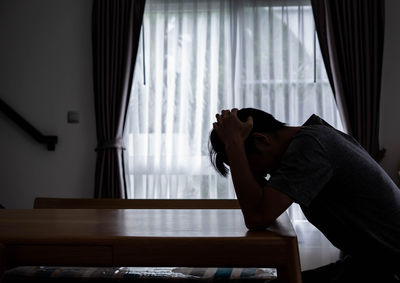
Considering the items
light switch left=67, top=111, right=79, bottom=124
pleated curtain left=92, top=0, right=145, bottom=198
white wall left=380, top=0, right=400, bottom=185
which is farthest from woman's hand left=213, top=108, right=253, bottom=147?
light switch left=67, top=111, right=79, bottom=124

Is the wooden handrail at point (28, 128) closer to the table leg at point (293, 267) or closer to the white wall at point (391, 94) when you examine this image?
the white wall at point (391, 94)

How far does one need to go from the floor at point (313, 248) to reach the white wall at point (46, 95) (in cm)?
165

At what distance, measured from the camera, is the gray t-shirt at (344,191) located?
42.8 inches

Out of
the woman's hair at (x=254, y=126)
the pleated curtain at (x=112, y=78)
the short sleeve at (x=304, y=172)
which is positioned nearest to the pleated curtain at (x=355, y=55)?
the pleated curtain at (x=112, y=78)

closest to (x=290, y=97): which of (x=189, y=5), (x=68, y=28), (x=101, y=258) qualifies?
(x=189, y=5)

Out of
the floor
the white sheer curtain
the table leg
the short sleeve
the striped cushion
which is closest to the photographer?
the table leg

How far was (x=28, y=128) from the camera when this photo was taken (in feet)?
12.2

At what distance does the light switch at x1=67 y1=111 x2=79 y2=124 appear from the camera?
373cm

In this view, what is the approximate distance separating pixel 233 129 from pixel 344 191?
1.02 ft

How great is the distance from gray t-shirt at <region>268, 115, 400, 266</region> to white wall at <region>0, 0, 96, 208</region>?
2.81m

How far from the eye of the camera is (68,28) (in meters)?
3.80

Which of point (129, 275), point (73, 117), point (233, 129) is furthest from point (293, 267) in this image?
point (73, 117)

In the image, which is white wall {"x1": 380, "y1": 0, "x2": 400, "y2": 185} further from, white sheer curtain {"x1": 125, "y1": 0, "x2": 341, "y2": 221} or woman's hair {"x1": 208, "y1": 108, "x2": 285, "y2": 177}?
woman's hair {"x1": 208, "y1": 108, "x2": 285, "y2": 177}

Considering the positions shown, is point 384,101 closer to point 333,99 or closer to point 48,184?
point 333,99
